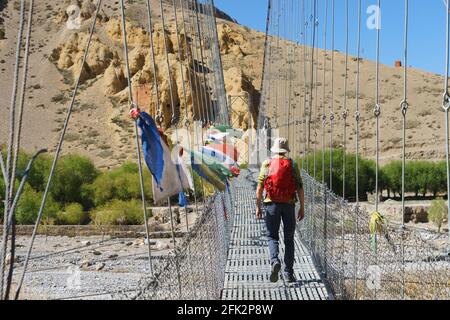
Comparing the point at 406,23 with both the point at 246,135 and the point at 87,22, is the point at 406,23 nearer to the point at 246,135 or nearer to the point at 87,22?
the point at 246,135

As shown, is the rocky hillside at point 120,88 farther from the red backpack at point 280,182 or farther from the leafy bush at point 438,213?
the red backpack at point 280,182

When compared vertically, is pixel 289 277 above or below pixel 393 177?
above

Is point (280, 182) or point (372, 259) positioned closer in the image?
point (372, 259)

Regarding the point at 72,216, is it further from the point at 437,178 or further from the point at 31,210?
the point at 437,178

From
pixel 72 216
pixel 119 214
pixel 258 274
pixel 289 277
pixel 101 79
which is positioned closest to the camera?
pixel 289 277

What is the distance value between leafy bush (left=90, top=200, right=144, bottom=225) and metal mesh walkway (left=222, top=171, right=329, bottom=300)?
13546 millimetres

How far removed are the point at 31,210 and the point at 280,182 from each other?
714 inches

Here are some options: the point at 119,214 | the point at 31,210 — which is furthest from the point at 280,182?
the point at 31,210

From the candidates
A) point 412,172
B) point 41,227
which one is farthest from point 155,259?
point 412,172

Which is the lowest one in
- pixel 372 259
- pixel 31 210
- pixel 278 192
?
pixel 31 210

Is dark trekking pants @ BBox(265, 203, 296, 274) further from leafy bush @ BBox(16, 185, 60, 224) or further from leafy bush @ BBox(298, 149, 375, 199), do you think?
leafy bush @ BBox(298, 149, 375, 199)

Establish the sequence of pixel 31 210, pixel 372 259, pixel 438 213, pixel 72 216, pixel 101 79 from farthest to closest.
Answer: pixel 101 79, pixel 72 216, pixel 31 210, pixel 438 213, pixel 372 259

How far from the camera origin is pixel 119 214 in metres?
20.8

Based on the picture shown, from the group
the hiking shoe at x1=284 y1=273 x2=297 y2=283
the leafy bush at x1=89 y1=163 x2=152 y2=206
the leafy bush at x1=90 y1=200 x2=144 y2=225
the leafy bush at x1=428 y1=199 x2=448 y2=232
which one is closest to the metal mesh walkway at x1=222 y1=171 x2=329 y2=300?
the hiking shoe at x1=284 y1=273 x2=297 y2=283
